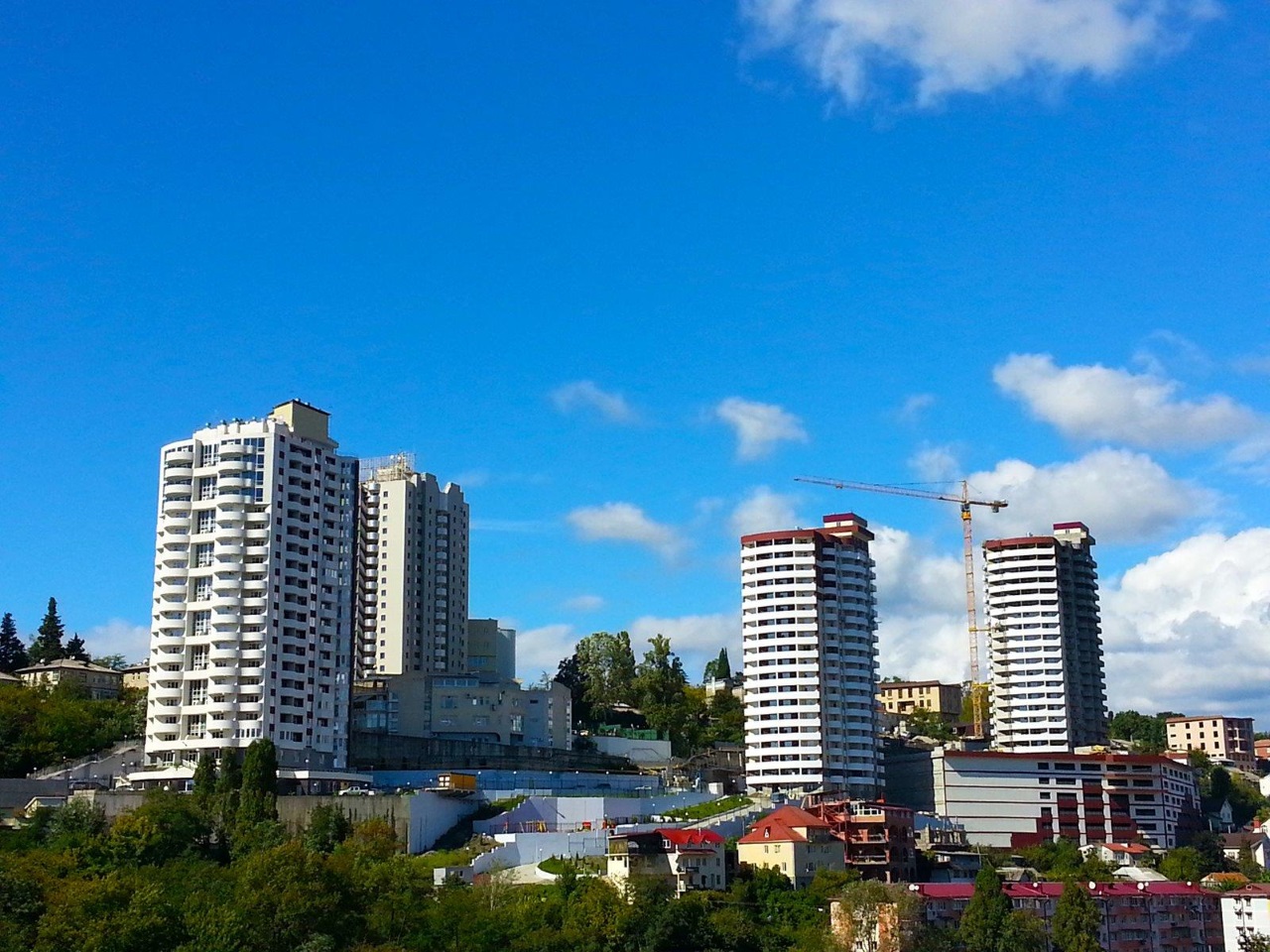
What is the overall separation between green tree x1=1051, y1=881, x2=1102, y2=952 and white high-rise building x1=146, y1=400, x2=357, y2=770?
1889 inches

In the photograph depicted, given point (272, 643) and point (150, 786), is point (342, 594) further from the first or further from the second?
point (150, 786)

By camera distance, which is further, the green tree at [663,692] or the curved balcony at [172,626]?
the green tree at [663,692]

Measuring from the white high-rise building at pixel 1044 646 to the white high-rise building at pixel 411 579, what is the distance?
170 feet

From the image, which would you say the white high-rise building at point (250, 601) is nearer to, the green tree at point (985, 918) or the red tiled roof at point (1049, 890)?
the red tiled roof at point (1049, 890)

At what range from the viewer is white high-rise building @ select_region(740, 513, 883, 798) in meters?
130

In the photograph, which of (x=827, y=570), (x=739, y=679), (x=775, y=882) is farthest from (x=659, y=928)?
(x=739, y=679)

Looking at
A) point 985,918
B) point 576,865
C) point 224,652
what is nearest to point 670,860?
point 576,865

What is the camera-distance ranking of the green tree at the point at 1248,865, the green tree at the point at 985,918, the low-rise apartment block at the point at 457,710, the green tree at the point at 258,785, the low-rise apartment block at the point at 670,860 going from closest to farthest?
the green tree at the point at 985,918
the low-rise apartment block at the point at 670,860
the green tree at the point at 258,785
the green tree at the point at 1248,865
the low-rise apartment block at the point at 457,710

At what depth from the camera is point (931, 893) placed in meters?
98.4

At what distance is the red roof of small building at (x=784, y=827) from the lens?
101 metres

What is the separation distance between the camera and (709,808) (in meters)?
114

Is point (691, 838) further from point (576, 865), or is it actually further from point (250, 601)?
point (250, 601)

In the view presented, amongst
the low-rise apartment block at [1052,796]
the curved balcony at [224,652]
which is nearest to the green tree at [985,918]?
the low-rise apartment block at [1052,796]

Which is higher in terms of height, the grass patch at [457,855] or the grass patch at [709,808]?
the grass patch at [709,808]
